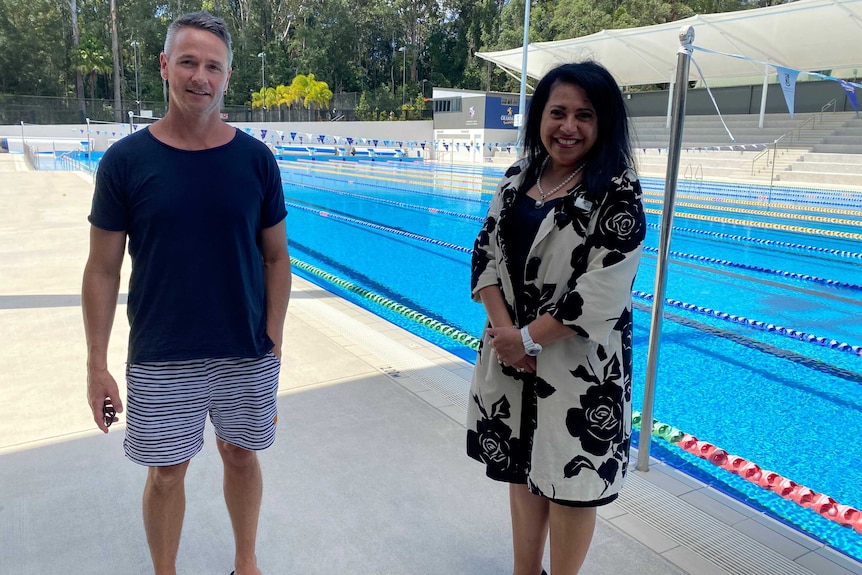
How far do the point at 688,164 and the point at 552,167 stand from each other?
19983mm

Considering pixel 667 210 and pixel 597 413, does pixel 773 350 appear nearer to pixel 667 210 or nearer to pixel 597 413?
pixel 667 210

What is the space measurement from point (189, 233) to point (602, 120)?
1024 mm

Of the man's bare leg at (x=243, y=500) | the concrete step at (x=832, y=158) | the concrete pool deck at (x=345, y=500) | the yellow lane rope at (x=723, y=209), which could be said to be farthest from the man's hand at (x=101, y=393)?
the concrete step at (x=832, y=158)

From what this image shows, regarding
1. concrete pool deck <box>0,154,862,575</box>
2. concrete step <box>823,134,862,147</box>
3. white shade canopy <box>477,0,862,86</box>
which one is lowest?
concrete pool deck <box>0,154,862,575</box>

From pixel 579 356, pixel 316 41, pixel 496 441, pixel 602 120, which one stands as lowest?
pixel 496 441

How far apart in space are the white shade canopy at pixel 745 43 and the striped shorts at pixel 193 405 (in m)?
17.3

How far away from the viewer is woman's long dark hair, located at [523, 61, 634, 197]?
4.83 feet

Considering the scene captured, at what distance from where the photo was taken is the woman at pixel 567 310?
56.6 inches

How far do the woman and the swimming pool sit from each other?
1.58 m

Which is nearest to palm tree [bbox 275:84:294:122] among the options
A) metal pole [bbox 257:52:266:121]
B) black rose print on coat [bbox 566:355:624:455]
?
metal pole [bbox 257:52:266:121]

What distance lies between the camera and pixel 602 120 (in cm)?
150

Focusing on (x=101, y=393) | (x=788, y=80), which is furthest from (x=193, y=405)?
(x=788, y=80)

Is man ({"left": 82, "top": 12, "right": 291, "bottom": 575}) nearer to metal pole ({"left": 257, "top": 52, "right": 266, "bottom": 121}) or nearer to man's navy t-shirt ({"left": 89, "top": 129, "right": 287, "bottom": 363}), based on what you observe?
man's navy t-shirt ({"left": 89, "top": 129, "right": 287, "bottom": 363})

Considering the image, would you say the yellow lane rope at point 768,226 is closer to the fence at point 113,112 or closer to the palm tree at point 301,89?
the fence at point 113,112
